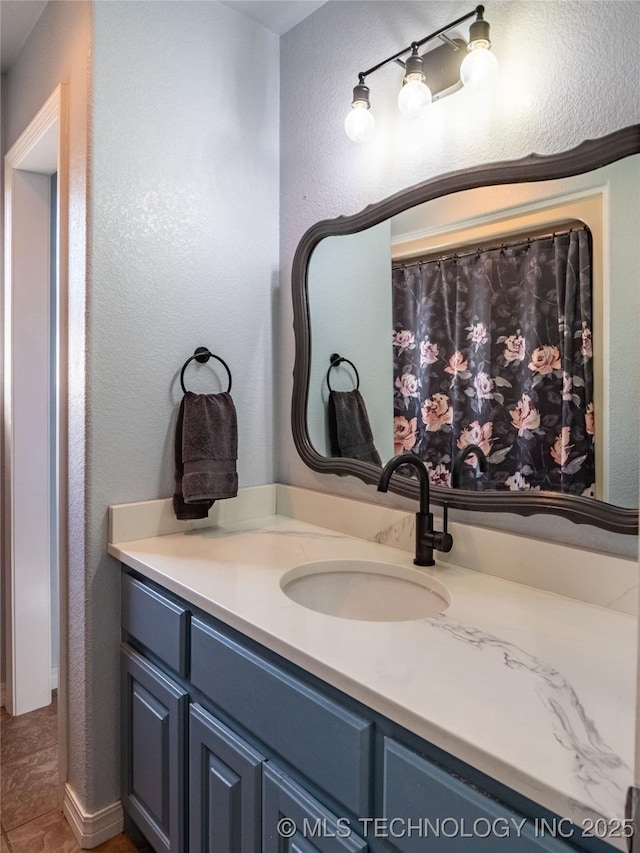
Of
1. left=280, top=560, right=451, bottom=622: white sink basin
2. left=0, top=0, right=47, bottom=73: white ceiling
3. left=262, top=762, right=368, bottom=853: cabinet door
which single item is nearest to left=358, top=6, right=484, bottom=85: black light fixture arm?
left=0, top=0, right=47, bottom=73: white ceiling

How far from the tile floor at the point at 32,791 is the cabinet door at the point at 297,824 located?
836 mm

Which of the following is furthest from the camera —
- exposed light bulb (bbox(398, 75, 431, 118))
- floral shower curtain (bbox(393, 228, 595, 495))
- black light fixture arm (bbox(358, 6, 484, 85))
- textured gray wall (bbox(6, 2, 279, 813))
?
textured gray wall (bbox(6, 2, 279, 813))

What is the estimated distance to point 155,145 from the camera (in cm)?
166

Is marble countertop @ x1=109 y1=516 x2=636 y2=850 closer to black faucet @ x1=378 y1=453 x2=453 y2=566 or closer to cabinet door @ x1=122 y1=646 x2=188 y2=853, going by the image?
black faucet @ x1=378 y1=453 x2=453 y2=566

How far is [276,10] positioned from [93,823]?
2571 millimetres

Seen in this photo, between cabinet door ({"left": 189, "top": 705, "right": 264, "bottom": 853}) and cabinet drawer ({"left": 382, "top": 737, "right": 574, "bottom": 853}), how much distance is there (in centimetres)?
36

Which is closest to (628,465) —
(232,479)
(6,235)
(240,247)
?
(232,479)

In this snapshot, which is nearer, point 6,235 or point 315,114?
point 315,114

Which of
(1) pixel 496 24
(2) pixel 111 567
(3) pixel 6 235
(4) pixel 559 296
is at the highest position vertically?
(1) pixel 496 24

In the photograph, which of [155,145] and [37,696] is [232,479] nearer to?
[155,145]

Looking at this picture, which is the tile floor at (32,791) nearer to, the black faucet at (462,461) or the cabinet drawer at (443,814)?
the cabinet drawer at (443,814)

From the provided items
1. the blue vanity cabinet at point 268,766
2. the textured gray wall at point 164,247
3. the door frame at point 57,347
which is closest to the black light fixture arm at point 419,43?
the textured gray wall at point 164,247

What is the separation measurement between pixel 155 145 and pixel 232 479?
1033mm

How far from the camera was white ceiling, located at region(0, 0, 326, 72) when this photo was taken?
1.80 meters
